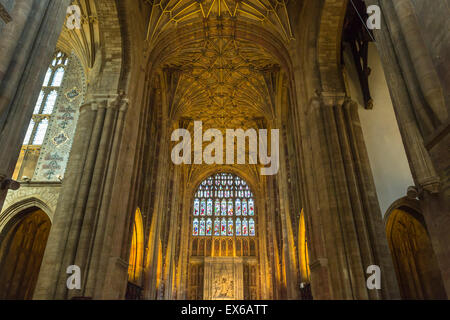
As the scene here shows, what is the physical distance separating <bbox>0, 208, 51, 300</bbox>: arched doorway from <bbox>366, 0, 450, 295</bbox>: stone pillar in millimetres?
12680

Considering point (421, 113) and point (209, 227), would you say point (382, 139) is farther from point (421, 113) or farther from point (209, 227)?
point (209, 227)

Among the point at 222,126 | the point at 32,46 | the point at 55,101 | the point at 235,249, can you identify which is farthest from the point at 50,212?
the point at 235,249

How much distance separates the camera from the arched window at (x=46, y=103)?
12.9m

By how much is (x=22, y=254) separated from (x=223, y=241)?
1589 cm

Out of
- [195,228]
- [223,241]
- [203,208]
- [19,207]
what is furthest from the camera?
[203,208]

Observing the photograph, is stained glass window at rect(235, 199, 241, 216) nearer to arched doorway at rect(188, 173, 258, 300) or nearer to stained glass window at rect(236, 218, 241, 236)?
arched doorway at rect(188, 173, 258, 300)

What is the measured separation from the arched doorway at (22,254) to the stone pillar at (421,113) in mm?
→ 12680

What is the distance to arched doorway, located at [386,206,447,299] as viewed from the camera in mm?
9930

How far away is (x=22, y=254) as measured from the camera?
502 inches

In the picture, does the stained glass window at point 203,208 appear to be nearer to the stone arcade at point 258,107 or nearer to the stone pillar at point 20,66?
the stone arcade at point 258,107

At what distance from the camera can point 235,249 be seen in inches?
1008

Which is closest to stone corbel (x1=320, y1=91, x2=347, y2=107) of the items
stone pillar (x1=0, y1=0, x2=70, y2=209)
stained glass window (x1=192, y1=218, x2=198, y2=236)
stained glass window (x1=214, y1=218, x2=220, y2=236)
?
stone pillar (x1=0, y1=0, x2=70, y2=209)

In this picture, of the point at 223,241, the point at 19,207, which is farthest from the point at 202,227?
the point at 19,207
